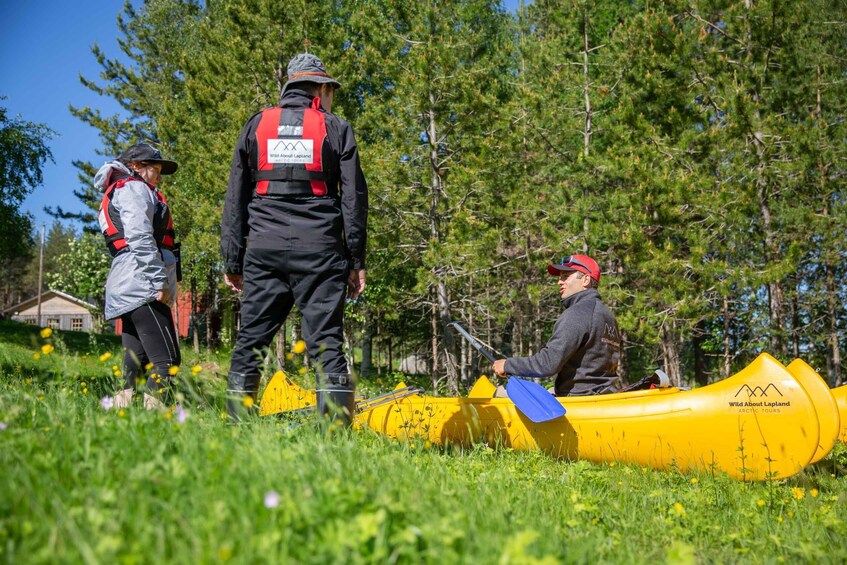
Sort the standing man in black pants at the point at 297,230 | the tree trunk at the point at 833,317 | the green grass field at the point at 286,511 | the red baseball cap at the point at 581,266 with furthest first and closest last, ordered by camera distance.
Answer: the tree trunk at the point at 833,317 < the red baseball cap at the point at 581,266 < the standing man in black pants at the point at 297,230 < the green grass field at the point at 286,511

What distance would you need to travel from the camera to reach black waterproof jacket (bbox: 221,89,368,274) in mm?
3455

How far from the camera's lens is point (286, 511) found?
1.58 meters

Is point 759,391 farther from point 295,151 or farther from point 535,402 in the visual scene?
point 295,151

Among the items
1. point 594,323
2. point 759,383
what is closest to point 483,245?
point 594,323

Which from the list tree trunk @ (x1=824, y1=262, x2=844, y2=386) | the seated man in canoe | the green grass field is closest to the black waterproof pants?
the green grass field

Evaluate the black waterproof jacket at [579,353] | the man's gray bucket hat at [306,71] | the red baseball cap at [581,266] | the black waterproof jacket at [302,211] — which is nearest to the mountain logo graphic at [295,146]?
the black waterproof jacket at [302,211]

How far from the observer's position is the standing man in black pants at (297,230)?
3420mm

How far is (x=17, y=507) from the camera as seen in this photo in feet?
5.12

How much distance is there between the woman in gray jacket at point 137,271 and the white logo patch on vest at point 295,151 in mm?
1148

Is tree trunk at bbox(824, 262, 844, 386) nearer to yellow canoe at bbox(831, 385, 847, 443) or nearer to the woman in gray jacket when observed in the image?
yellow canoe at bbox(831, 385, 847, 443)

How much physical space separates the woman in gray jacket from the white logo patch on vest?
1.15 m

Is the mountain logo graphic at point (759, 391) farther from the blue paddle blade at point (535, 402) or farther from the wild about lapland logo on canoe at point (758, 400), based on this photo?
the blue paddle blade at point (535, 402)

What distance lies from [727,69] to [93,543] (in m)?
12.9

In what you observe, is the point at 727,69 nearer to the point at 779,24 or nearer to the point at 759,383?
the point at 779,24
